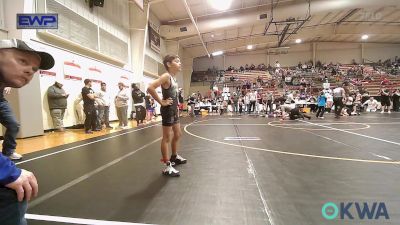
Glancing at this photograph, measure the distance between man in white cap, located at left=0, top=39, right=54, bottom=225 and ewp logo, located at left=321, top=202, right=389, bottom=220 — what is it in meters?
1.83

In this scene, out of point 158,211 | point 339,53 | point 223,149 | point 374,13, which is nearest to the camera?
point 158,211

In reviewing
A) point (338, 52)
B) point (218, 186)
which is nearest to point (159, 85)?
point (218, 186)

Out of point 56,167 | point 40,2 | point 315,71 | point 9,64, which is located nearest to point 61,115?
point 40,2

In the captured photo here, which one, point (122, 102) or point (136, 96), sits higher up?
point (136, 96)

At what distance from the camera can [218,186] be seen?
2746 mm

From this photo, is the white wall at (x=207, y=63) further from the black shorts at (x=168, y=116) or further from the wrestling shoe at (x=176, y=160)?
the black shorts at (x=168, y=116)

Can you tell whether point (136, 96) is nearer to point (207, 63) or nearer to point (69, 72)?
point (69, 72)

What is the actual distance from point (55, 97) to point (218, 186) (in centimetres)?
747

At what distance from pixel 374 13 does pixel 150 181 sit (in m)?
26.5

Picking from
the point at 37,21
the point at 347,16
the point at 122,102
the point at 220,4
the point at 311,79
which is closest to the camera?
the point at 37,21

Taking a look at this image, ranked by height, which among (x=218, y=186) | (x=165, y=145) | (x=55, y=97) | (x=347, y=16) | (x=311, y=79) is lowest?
(x=218, y=186)

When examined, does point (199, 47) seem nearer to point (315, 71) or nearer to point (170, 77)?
point (315, 71)

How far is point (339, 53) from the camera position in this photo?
32.7 metres

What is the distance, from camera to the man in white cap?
2.84 ft
